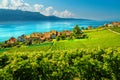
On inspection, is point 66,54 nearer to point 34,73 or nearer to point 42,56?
point 42,56

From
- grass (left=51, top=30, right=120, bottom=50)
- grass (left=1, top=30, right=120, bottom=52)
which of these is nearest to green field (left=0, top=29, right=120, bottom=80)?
grass (left=1, top=30, right=120, bottom=52)

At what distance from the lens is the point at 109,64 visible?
25516 mm

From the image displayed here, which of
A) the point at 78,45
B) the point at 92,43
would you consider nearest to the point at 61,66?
the point at 78,45

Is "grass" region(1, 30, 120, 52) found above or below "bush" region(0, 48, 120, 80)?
below

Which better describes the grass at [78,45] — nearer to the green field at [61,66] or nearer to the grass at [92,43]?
the grass at [92,43]

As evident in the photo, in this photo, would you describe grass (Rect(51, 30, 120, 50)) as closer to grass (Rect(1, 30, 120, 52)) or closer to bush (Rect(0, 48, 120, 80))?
grass (Rect(1, 30, 120, 52))

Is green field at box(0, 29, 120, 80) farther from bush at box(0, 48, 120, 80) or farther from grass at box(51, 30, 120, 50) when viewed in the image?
grass at box(51, 30, 120, 50)

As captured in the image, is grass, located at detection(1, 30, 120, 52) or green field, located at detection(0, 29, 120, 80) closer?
green field, located at detection(0, 29, 120, 80)

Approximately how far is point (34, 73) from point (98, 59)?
22.2 feet

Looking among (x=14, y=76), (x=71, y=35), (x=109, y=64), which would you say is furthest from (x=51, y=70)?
(x=71, y=35)

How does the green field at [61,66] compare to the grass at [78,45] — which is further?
the grass at [78,45]

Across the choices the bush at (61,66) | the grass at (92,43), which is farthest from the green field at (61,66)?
the grass at (92,43)

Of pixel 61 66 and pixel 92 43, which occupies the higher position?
pixel 61 66

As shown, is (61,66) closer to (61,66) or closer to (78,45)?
(61,66)
